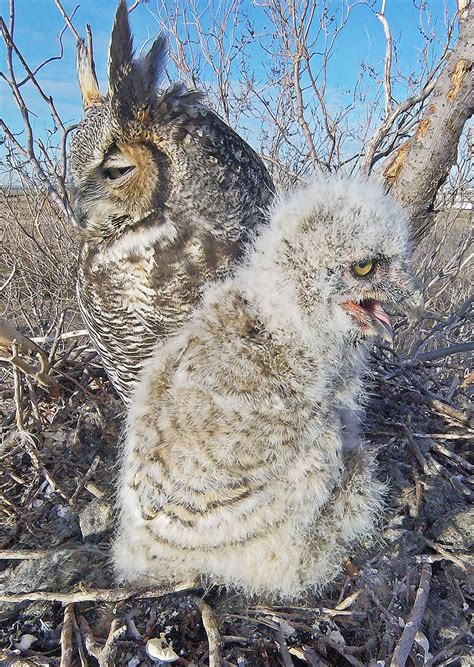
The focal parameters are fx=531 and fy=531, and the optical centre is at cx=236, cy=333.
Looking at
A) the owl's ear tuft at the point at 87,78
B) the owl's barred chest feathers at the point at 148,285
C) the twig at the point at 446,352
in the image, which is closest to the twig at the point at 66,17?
the owl's ear tuft at the point at 87,78

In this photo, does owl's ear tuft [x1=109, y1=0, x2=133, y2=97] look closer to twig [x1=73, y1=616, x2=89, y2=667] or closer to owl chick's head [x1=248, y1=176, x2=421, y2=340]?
owl chick's head [x1=248, y1=176, x2=421, y2=340]

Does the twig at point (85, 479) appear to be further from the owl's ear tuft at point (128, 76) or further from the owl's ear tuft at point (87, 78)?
the owl's ear tuft at point (87, 78)

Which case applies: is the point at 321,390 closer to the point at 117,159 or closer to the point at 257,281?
the point at 257,281

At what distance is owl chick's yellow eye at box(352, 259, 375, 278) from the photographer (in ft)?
4.45

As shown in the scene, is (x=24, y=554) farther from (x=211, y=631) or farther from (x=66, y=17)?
(x=66, y=17)

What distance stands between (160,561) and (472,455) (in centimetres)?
131

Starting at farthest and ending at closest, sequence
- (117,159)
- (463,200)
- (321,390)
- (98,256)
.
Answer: (463,200), (98,256), (117,159), (321,390)

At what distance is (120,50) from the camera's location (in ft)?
5.61

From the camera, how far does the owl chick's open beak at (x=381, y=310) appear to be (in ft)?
4.50

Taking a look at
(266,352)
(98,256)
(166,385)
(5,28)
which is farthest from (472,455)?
(5,28)

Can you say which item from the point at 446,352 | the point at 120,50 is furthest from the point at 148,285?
the point at 446,352

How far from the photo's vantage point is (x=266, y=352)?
4.58 ft

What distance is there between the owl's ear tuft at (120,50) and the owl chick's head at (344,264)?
0.74 metres

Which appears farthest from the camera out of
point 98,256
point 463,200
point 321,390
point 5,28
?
point 463,200
